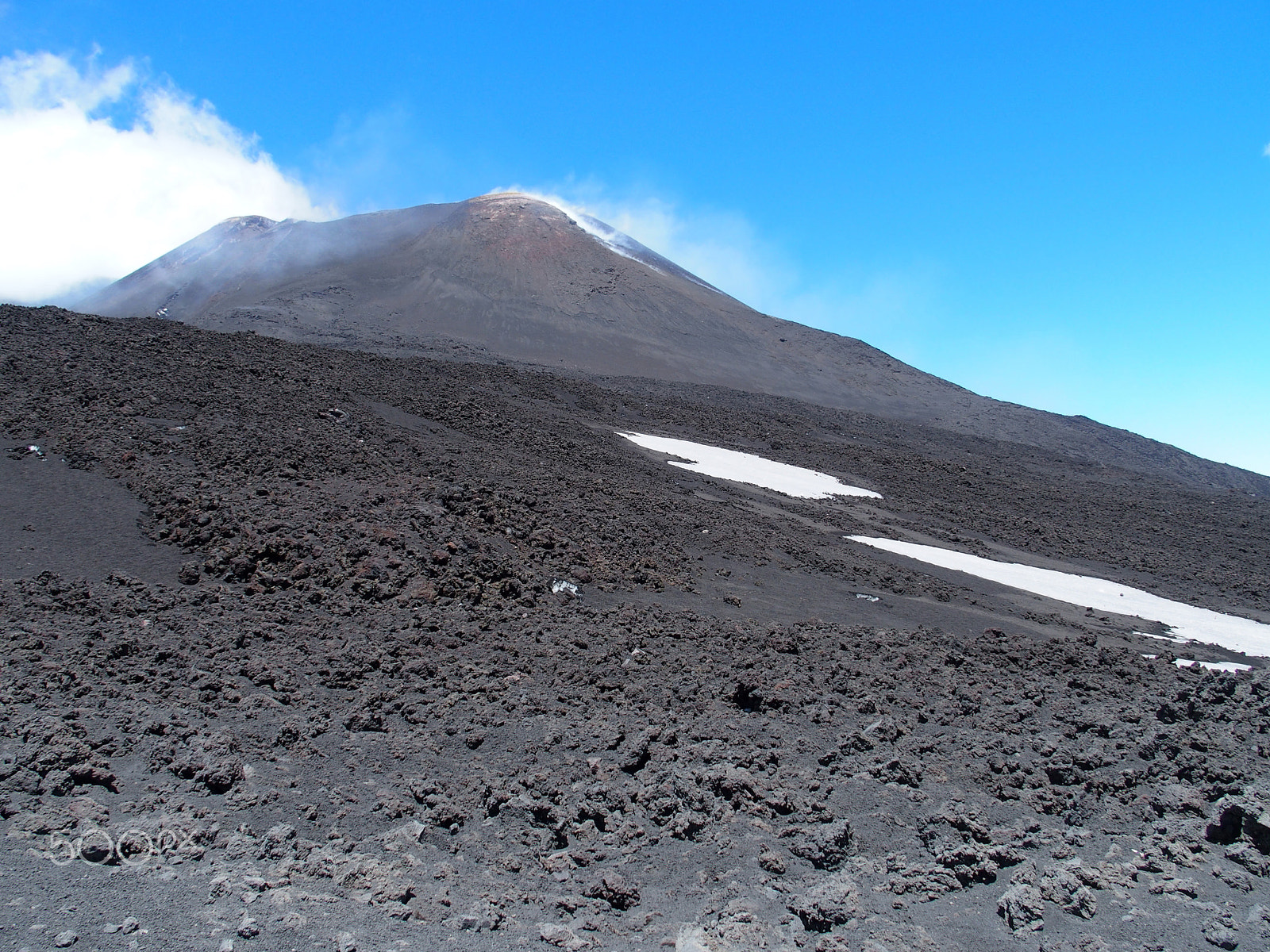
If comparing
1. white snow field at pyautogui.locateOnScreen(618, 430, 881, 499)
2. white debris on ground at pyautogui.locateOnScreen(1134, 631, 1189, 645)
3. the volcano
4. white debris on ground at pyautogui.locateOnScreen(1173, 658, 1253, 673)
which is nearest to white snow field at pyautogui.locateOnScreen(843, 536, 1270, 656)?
the volcano

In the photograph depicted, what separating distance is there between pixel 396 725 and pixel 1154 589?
16.8m

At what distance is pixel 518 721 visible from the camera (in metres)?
6.45

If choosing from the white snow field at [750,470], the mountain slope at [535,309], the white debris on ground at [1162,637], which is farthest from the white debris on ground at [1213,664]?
the mountain slope at [535,309]

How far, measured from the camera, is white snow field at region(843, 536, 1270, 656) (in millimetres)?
13078

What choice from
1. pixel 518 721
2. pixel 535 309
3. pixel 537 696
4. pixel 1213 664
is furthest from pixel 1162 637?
pixel 535 309

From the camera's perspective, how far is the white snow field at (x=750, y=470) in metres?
20.1

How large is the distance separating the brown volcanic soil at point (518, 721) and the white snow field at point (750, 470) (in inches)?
230

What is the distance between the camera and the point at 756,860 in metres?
4.71

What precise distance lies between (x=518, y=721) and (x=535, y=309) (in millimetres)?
51534

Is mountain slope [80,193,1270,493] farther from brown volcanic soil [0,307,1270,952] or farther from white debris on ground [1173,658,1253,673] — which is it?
white debris on ground [1173,658,1253,673]

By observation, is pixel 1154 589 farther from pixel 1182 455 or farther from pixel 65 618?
pixel 1182 455

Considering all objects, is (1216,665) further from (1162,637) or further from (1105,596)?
(1105,596)

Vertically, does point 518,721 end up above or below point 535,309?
below

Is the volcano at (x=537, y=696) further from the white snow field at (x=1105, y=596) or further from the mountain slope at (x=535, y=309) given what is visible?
the mountain slope at (x=535, y=309)
